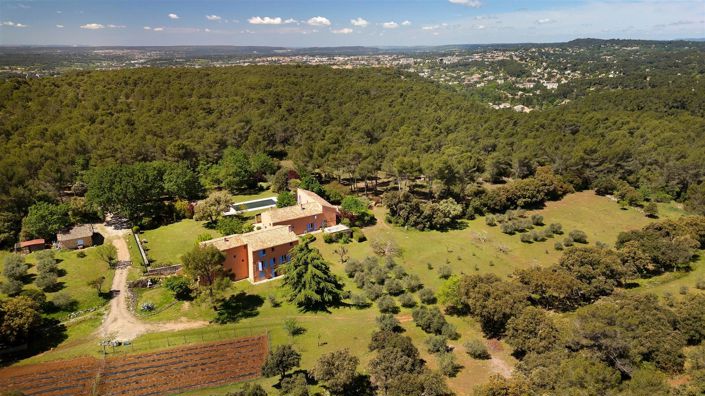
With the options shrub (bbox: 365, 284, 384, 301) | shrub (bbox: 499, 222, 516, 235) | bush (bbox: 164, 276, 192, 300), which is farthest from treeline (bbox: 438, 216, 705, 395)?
bush (bbox: 164, 276, 192, 300)

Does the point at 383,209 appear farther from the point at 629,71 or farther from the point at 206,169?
the point at 629,71

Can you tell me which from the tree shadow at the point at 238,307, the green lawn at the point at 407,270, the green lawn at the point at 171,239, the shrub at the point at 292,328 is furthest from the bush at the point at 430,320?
the green lawn at the point at 171,239

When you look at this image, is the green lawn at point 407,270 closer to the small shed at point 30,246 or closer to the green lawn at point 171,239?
the green lawn at point 171,239

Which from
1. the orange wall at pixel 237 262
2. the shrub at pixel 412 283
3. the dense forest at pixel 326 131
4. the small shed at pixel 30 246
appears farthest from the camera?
the dense forest at pixel 326 131

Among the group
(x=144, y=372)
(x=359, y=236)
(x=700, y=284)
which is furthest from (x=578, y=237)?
(x=144, y=372)

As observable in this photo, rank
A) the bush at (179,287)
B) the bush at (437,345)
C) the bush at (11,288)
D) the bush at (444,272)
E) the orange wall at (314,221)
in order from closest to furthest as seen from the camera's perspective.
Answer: the bush at (437,345) < the bush at (11,288) < the bush at (179,287) < the bush at (444,272) < the orange wall at (314,221)

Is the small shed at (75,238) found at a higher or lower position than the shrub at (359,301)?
higher

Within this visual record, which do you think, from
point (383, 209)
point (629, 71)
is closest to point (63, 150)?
point (383, 209)
